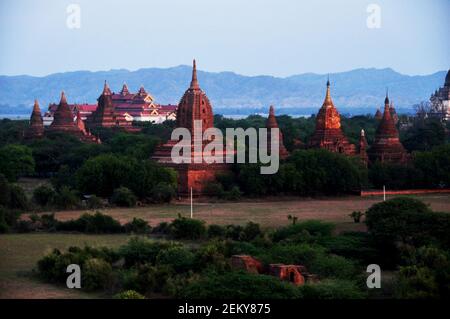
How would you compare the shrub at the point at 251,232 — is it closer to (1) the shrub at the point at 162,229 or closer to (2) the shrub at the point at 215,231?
(2) the shrub at the point at 215,231

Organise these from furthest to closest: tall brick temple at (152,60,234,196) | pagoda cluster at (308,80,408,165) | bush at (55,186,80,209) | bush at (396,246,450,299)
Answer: pagoda cluster at (308,80,408,165) < tall brick temple at (152,60,234,196) < bush at (55,186,80,209) < bush at (396,246,450,299)

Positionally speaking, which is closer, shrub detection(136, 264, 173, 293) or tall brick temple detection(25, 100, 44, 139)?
shrub detection(136, 264, 173, 293)

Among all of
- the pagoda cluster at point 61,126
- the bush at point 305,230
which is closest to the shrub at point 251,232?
the bush at point 305,230

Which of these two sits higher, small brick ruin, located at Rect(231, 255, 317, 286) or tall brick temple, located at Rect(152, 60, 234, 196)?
tall brick temple, located at Rect(152, 60, 234, 196)

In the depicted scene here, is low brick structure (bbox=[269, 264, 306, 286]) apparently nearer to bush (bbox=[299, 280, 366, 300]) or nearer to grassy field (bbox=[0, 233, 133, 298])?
bush (bbox=[299, 280, 366, 300])

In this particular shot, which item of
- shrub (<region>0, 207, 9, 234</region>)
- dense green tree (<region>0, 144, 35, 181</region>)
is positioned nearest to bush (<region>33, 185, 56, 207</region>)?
shrub (<region>0, 207, 9, 234</region>)

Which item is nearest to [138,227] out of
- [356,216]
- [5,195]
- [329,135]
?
[5,195]
